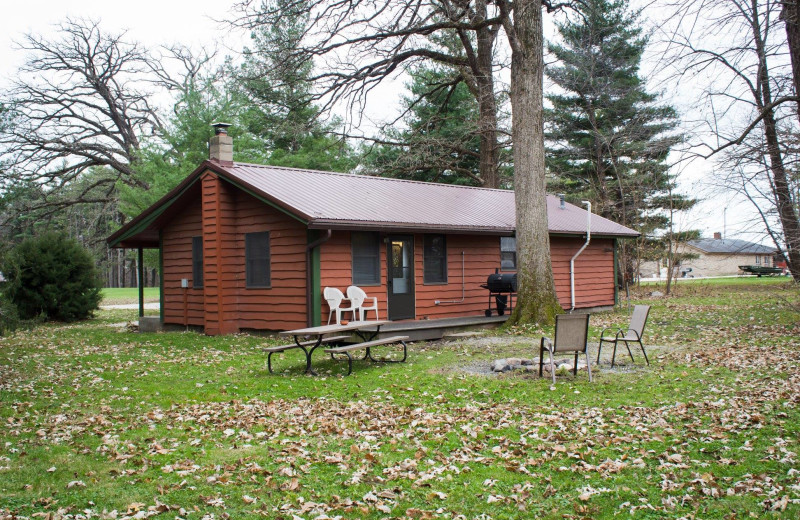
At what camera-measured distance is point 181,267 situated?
57.6ft

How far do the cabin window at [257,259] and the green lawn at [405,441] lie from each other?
190 inches

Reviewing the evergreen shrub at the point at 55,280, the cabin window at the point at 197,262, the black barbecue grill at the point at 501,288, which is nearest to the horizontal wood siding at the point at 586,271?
the black barbecue grill at the point at 501,288

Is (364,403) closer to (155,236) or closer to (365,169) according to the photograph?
(155,236)

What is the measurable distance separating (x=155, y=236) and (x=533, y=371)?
42.8 feet

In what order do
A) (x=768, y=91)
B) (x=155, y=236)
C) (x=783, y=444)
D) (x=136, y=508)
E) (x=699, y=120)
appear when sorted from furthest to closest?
(x=155, y=236)
(x=768, y=91)
(x=699, y=120)
(x=783, y=444)
(x=136, y=508)

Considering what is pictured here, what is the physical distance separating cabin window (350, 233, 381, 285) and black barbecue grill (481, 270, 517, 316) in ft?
10.3

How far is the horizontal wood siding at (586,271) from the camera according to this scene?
18969 mm

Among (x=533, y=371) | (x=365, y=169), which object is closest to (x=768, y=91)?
(x=533, y=371)

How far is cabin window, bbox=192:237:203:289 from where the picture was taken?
55.4ft

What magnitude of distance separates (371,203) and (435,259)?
2059 mm

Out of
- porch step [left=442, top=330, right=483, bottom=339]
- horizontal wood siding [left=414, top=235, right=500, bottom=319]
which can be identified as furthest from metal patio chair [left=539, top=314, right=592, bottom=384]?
horizontal wood siding [left=414, top=235, right=500, bottom=319]

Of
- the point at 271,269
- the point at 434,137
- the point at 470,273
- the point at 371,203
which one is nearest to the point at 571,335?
the point at 371,203

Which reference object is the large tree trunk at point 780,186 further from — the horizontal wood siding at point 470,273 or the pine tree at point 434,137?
the pine tree at point 434,137

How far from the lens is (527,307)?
583 inches
